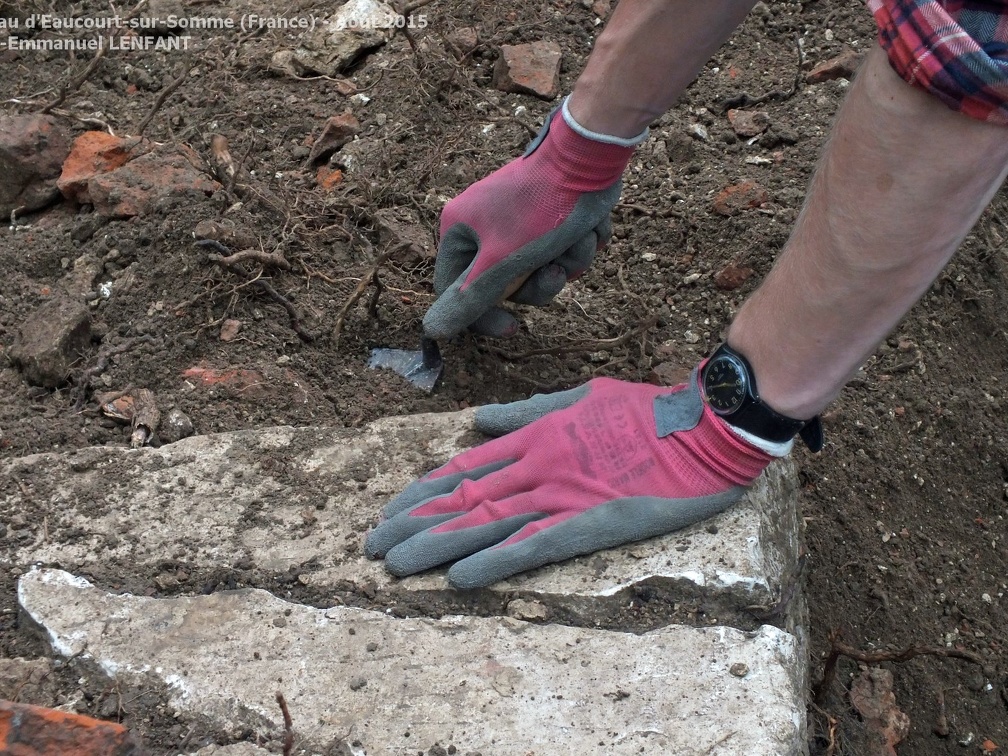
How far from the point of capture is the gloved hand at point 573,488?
1.69 meters

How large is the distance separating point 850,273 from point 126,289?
1843 mm

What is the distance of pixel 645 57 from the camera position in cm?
188

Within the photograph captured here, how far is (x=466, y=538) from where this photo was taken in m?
1.71

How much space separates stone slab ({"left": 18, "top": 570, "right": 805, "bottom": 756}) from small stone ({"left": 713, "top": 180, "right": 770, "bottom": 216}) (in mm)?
1507

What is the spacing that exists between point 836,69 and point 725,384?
189cm

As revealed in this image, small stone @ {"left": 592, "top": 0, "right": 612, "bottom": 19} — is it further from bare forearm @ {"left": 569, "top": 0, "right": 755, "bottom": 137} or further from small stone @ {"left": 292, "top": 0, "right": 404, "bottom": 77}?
bare forearm @ {"left": 569, "top": 0, "right": 755, "bottom": 137}

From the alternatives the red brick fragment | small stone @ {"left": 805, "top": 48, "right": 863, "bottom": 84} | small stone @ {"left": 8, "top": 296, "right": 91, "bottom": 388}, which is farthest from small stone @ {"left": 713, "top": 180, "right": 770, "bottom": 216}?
the red brick fragment

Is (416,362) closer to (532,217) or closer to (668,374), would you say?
(532,217)

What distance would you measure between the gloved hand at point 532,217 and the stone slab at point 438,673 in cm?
80

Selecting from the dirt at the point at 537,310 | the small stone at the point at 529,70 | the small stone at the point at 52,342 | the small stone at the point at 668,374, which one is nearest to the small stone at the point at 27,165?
the dirt at the point at 537,310

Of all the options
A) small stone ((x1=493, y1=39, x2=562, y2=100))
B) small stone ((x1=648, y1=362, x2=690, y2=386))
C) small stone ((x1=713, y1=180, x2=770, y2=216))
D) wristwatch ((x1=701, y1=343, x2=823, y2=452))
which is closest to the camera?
wristwatch ((x1=701, y1=343, x2=823, y2=452))

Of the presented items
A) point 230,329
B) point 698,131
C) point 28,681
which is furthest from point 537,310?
point 28,681

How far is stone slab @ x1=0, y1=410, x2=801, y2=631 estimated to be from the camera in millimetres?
1656

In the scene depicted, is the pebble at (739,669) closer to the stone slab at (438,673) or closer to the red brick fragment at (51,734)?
the stone slab at (438,673)
